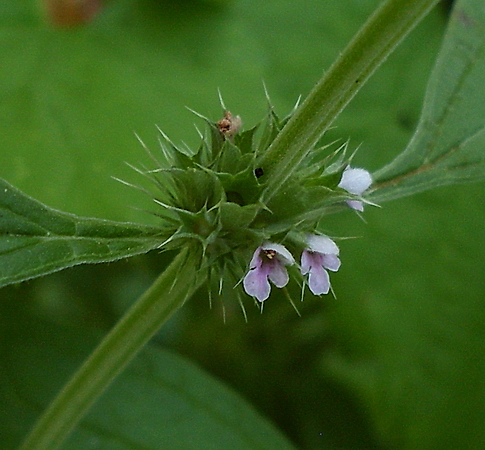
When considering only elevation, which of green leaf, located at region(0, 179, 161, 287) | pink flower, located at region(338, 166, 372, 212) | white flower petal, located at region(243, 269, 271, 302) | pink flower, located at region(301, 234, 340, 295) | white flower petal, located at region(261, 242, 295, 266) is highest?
pink flower, located at region(338, 166, 372, 212)

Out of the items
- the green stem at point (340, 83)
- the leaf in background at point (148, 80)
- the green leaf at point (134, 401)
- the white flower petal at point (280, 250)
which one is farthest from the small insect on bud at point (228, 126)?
the green leaf at point (134, 401)

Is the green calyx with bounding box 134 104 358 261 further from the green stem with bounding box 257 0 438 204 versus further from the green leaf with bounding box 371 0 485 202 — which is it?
the green leaf with bounding box 371 0 485 202

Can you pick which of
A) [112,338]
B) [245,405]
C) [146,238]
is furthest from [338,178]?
[245,405]

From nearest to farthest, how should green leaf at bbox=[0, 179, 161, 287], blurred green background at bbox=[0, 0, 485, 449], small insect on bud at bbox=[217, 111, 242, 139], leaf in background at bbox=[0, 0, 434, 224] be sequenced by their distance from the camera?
green leaf at bbox=[0, 179, 161, 287]
small insect on bud at bbox=[217, 111, 242, 139]
leaf in background at bbox=[0, 0, 434, 224]
blurred green background at bbox=[0, 0, 485, 449]

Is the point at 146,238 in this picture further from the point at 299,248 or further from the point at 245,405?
the point at 245,405

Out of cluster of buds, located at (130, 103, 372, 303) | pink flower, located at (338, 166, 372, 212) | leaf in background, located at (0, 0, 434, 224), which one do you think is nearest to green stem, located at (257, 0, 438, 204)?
cluster of buds, located at (130, 103, 372, 303)

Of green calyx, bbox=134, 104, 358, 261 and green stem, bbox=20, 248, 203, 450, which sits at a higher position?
green calyx, bbox=134, 104, 358, 261
